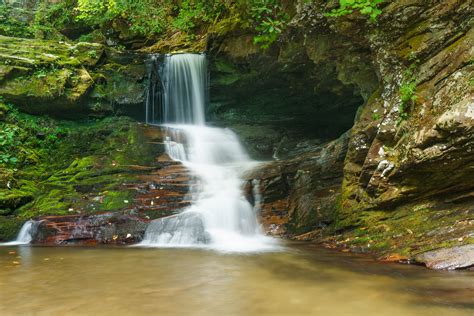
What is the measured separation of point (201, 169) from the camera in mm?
10508

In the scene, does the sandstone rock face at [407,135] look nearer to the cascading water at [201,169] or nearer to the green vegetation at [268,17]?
the green vegetation at [268,17]

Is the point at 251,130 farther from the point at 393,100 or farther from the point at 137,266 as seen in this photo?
the point at 137,266

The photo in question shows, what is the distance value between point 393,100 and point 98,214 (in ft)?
20.5

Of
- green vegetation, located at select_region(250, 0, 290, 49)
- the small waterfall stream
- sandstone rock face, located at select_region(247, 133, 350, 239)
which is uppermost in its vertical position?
green vegetation, located at select_region(250, 0, 290, 49)

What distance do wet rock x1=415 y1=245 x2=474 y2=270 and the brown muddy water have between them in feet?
0.53

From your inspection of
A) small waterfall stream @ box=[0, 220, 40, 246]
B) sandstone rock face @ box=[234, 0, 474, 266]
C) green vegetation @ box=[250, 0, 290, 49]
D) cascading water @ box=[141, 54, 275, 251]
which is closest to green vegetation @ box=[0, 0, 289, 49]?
cascading water @ box=[141, 54, 275, 251]

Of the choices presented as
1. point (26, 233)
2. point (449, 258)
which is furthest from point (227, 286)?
point (26, 233)

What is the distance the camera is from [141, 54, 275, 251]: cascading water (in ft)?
24.5

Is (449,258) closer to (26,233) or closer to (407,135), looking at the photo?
(407,135)

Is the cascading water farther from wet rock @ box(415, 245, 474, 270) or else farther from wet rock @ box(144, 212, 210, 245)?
wet rock @ box(415, 245, 474, 270)

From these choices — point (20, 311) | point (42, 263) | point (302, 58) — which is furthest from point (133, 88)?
point (20, 311)

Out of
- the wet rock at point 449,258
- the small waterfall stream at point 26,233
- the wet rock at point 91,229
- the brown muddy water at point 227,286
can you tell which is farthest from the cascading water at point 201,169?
the wet rock at point 449,258

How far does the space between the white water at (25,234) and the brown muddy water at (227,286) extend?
6.24ft

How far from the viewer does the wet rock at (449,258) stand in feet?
14.4
